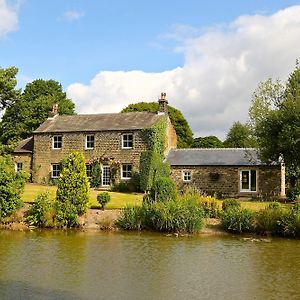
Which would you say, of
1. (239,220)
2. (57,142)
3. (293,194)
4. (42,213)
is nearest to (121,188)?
(57,142)

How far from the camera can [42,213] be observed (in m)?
26.0

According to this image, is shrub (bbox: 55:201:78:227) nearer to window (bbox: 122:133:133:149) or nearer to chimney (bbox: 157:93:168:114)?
window (bbox: 122:133:133:149)

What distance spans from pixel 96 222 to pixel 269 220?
31.5 ft

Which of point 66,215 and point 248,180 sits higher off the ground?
point 248,180

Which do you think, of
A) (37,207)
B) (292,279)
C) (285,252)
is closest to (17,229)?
(37,207)

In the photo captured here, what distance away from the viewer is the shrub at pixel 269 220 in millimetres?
24266

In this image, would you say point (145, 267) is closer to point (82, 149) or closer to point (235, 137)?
point (82, 149)

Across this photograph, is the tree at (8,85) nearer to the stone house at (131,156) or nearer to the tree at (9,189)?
the stone house at (131,156)

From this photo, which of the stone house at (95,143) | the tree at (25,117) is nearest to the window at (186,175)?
the stone house at (95,143)

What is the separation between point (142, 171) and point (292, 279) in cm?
2468

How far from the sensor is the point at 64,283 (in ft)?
45.6

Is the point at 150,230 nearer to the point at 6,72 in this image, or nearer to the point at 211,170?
the point at 211,170

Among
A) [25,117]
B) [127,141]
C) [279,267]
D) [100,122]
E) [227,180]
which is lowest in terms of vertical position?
[279,267]

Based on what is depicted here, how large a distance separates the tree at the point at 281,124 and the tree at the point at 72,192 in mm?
14507
